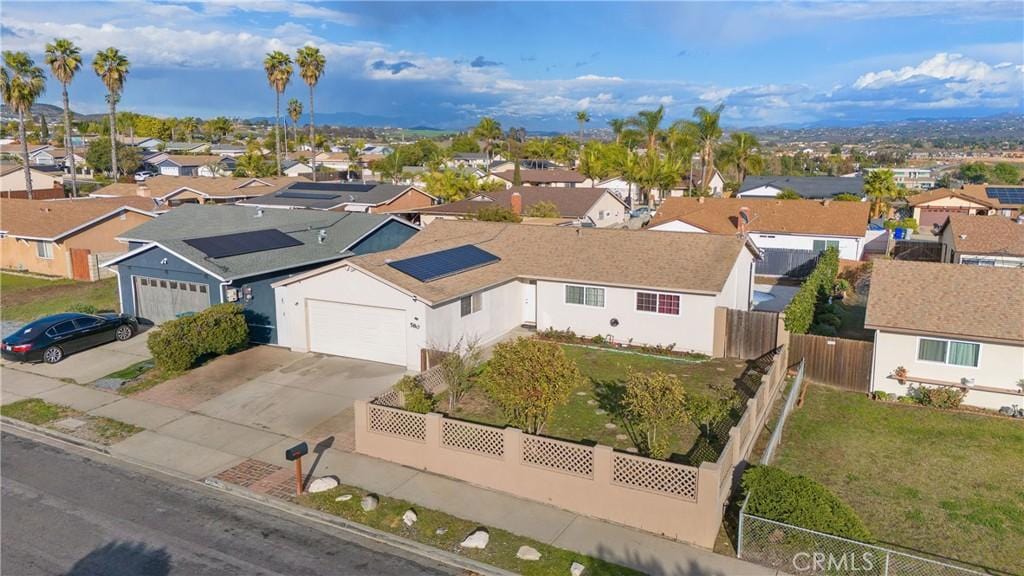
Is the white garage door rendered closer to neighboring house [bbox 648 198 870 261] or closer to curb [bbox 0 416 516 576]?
curb [bbox 0 416 516 576]

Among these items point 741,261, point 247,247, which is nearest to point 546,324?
point 741,261

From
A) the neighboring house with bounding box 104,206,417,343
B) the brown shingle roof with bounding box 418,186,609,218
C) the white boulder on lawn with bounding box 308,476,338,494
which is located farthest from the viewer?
the brown shingle roof with bounding box 418,186,609,218

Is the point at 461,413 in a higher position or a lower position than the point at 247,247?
lower

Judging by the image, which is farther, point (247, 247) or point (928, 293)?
point (247, 247)

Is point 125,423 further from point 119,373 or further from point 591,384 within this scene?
point 591,384

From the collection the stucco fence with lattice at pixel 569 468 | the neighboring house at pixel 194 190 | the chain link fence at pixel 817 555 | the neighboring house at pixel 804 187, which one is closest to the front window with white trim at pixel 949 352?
the stucco fence with lattice at pixel 569 468

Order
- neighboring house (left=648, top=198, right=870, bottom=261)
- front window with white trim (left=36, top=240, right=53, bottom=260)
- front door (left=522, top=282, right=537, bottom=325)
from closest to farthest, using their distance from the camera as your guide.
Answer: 1. front door (left=522, top=282, right=537, bottom=325)
2. front window with white trim (left=36, top=240, right=53, bottom=260)
3. neighboring house (left=648, top=198, right=870, bottom=261)

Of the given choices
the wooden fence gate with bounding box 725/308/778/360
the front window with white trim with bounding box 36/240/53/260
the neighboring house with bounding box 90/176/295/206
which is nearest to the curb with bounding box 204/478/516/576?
the wooden fence gate with bounding box 725/308/778/360

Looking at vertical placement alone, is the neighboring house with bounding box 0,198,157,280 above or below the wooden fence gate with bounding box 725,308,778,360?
above
